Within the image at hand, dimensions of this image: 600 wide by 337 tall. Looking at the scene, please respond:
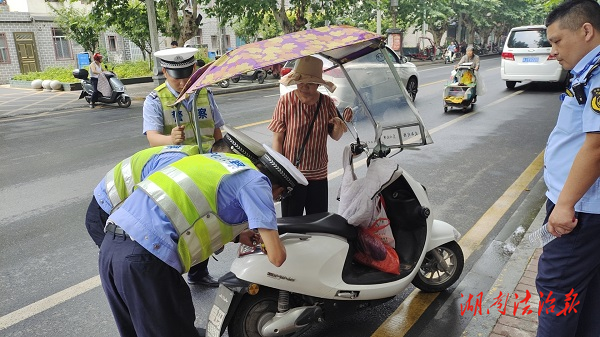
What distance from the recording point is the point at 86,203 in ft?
16.9

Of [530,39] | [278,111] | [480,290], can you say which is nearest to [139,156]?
[278,111]

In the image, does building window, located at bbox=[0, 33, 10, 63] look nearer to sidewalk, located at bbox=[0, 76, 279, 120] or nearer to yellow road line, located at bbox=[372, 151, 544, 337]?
sidewalk, located at bbox=[0, 76, 279, 120]

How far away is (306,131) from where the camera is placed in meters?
3.17

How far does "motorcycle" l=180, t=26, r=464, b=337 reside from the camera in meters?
2.31

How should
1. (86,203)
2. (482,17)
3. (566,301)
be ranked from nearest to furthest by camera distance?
1. (566,301)
2. (86,203)
3. (482,17)

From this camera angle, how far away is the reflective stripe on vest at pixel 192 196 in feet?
6.17

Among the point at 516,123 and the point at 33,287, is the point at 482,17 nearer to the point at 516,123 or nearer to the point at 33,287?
the point at 516,123

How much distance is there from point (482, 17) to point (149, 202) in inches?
1590

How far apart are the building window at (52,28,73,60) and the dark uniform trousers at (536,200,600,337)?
2646cm

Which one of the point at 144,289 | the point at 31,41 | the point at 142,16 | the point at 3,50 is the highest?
the point at 142,16

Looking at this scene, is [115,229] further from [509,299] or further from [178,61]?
[509,299]

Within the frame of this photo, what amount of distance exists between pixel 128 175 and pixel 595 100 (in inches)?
80.6

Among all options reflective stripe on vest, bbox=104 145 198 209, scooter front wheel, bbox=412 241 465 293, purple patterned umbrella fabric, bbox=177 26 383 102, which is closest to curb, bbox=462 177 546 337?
scooter front wheel, bbox=412 241 465 293

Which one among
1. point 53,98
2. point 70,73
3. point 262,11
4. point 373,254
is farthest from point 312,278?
point 70,73
